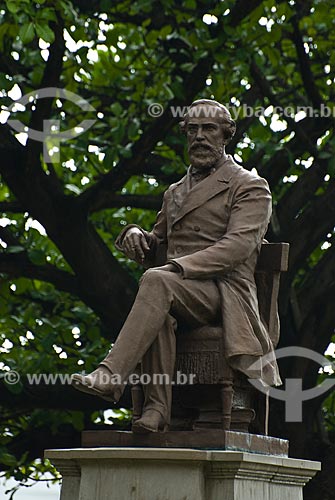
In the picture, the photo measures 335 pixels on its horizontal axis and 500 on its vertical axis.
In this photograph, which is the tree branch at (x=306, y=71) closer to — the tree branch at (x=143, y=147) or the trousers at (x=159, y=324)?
the tree branch at (x=143, y=147)

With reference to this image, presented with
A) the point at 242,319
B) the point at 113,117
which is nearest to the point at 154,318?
the point at 242,319

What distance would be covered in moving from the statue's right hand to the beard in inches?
24.5

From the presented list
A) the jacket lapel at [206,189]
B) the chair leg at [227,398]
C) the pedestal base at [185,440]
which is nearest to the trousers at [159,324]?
the pedestal base at [185,440]

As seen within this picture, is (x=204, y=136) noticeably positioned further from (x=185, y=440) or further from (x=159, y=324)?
(x=185, y=440)

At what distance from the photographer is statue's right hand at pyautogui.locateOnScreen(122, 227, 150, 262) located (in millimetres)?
9914

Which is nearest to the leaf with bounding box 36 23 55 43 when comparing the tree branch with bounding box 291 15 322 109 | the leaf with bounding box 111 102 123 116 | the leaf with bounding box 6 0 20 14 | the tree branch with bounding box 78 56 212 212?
A: the leaf with bounding box 6 0 20 14

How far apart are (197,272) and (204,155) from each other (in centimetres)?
95

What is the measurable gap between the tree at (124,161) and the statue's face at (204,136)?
126 inches

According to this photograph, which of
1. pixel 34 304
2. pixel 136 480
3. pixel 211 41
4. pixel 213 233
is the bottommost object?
pixel 136 480

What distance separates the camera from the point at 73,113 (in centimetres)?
1541

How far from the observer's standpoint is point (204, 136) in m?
9.84

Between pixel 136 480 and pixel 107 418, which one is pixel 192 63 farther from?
pixel 136 480

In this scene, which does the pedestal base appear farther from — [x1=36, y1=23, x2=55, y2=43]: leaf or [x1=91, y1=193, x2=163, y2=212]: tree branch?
[x1=91, y1=193, x2=163, y2=212]: tree branch

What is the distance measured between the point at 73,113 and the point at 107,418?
3.50 meters
